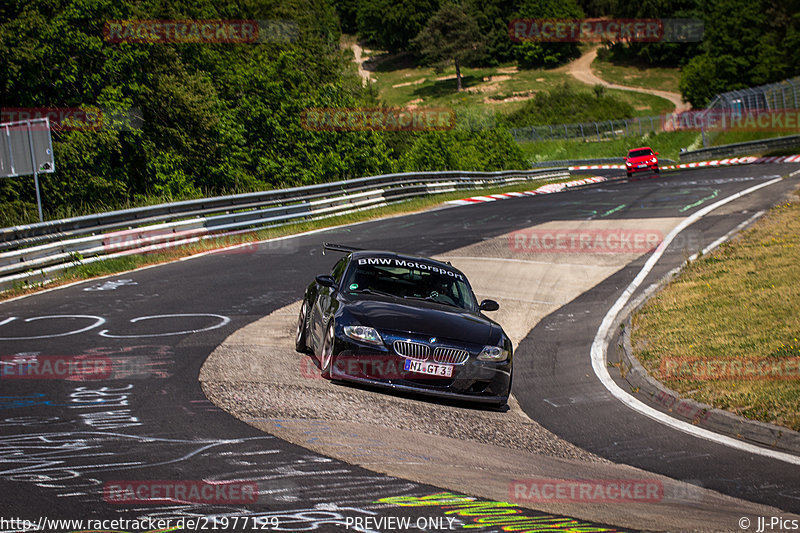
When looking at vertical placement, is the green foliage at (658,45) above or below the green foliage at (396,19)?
below

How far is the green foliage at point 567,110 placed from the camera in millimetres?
91875

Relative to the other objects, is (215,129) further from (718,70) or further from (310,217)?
(718,70)

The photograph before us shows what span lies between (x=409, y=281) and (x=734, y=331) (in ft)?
16.4

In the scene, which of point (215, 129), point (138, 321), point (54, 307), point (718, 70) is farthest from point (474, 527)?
point (718, 70)

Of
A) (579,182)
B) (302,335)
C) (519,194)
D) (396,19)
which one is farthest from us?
(396,19)

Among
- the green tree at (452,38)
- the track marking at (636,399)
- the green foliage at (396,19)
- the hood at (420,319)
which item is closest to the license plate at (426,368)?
the hood at (420,319)

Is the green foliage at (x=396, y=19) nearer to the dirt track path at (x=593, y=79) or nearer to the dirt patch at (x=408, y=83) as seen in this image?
the dirt patch at (x=408, y=83)

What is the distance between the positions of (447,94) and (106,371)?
116 metres

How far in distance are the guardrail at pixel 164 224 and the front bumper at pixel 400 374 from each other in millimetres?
8676

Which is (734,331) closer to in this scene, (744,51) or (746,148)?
(746,148)

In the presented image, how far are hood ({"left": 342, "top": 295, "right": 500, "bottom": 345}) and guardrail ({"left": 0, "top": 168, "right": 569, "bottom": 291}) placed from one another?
27.6 feet

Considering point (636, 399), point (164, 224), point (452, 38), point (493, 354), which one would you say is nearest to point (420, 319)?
point (493, 354)

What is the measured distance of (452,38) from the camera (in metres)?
126

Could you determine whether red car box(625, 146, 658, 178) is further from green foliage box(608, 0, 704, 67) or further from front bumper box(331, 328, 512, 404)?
green foliage box(608, 0, 704, 67)
